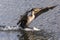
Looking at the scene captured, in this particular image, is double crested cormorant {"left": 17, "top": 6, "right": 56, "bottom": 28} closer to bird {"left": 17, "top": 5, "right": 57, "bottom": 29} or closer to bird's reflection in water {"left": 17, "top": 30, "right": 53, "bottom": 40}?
bird {"left": 17, "top": 5, "right": 57, "bottom": 29}

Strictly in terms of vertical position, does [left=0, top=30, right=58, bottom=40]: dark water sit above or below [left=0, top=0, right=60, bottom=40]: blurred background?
below

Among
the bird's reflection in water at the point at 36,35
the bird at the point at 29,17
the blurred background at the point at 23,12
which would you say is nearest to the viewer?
the bird's reflection in water at the point at 36,35

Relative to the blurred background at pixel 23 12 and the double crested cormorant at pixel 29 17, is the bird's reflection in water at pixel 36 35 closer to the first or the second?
the blurred background at pixel 23 12

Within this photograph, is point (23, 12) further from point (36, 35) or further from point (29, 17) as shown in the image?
point (36, 35)

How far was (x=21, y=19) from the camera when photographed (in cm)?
1022

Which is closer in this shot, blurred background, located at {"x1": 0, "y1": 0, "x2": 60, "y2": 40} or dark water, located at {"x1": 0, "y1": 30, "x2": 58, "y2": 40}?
dark water, located at {"x1": 0, "y1": 30, "x2": 58, "y2": 40}

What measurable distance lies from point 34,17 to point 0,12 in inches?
65.8

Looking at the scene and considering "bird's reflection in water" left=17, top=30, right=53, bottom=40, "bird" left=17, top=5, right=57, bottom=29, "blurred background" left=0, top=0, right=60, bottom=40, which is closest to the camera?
"bird's reflection in water" left=17, top=30, right=53, bottom=40

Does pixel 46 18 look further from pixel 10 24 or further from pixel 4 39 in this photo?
pixel 4 39

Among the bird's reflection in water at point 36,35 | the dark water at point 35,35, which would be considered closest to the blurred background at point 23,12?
the dark water at point 35,35

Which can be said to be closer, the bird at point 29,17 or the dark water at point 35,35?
the dark water at point 35,35

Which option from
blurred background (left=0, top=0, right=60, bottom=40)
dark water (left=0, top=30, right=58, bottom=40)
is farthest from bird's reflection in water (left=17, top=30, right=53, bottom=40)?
blurred background (left=0, top=0, right=60, bottom=40)

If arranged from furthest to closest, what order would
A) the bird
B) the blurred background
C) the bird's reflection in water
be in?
the bird < the blurred background < the bird's reflection in water

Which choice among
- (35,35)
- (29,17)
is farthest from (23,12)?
(35,35)
